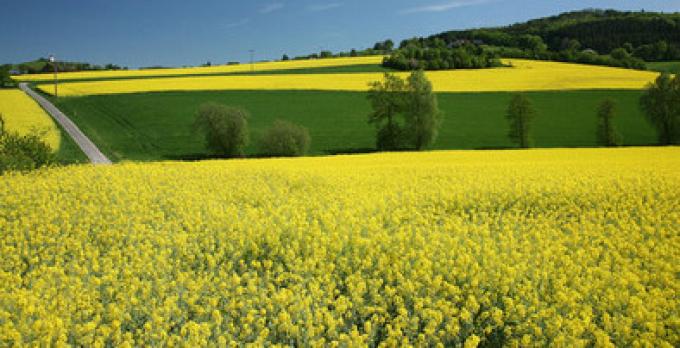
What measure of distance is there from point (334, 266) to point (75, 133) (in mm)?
46645

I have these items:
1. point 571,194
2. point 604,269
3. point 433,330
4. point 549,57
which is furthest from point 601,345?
point 549,57

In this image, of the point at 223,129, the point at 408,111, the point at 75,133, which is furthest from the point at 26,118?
the point at 408,111

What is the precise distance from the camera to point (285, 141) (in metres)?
41.2

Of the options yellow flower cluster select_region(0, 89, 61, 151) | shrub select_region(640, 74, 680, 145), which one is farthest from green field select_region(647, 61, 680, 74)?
yellow flower cluster select_region(0, 89, 61, 151)

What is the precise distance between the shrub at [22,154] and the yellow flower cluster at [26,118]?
59.9 feet

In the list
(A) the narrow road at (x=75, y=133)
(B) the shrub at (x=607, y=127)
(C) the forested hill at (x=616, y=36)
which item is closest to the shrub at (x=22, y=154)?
(A) the narrow road at (x=75, y=133)

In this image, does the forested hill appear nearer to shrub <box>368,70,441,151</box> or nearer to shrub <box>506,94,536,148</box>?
shrub <box>506,94,536,148</box>

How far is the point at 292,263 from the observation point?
8.58m

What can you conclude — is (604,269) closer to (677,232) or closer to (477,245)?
(477,245)

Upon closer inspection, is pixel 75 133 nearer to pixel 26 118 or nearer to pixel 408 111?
pixel 26 118

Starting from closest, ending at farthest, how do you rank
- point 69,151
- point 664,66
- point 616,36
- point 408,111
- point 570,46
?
point 69,151, point 408,111, point 664,66, point 616,36, point 570,46

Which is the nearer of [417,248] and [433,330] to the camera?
[433,330]

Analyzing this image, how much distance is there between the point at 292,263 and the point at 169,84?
77.4 m

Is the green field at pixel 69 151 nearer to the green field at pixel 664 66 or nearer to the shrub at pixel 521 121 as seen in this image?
the shrub at pixel 521 121
